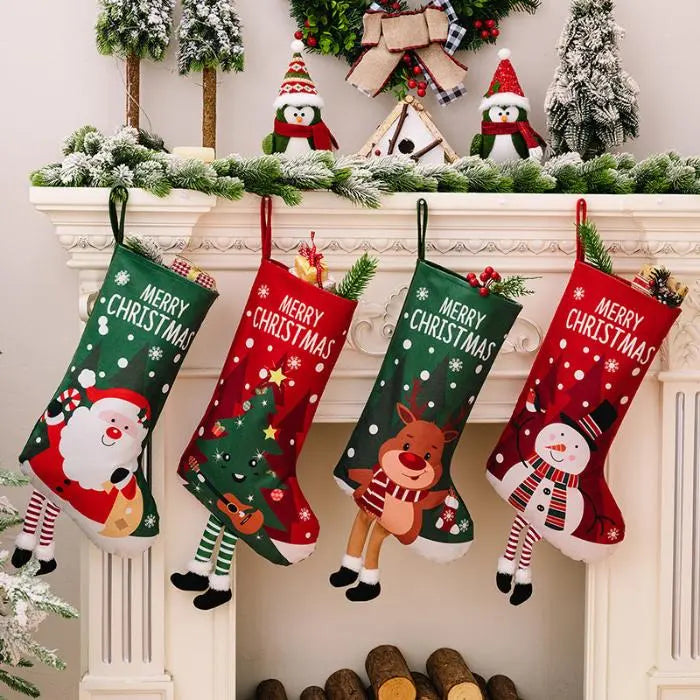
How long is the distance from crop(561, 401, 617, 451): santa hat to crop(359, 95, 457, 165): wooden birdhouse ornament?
1.85ft

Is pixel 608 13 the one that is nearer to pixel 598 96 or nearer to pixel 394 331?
pixel 598 96

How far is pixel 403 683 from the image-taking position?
6.11 feet

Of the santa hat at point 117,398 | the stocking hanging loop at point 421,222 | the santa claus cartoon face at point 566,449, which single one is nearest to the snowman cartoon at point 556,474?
the santa claus cartoon face at point 566,449

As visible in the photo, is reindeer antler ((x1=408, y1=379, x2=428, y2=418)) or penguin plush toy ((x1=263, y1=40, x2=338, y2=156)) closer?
reindeer antler ((x1=408, y1=379, x2=428, y2=418))

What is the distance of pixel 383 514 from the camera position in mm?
1584

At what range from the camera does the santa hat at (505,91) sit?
171 centimetres

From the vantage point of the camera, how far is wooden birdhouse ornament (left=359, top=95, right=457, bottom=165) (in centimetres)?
173

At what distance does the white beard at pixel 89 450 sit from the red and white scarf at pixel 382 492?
16.7 inches

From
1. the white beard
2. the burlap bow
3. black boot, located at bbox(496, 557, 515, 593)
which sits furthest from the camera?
the burlap bow

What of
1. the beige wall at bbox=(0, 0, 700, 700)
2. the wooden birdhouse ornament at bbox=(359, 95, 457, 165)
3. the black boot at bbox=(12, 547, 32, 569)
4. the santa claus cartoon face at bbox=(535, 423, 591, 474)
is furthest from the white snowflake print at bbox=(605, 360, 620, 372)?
the black boot at bbox=(12, 547, 32, 569)

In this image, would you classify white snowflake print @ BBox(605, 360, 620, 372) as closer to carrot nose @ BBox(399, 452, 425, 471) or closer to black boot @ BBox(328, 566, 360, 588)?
carrot nose @ BBox(399, 452, 425, 471)

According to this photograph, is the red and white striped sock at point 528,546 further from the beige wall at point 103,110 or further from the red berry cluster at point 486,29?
the red berry cluster at point 486,29

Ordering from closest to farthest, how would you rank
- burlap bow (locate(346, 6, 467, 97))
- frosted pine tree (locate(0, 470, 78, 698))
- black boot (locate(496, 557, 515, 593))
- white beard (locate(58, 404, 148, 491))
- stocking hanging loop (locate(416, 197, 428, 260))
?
1. frosted pine tree (locate(0, 470, 78, 698))
2. white beard (locate(58, 404, 148, 491))
3. stocking hanging loop (locate(416, 197, 428, 260))
4. black boot (locate(496, 557, 515, 593))
5. burlap bow (locate(346, 6, 467, 97))

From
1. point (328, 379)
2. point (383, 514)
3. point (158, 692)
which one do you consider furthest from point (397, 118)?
point (158, 692)
